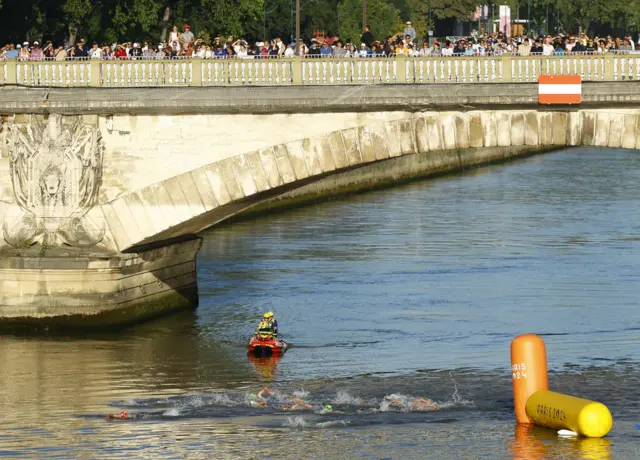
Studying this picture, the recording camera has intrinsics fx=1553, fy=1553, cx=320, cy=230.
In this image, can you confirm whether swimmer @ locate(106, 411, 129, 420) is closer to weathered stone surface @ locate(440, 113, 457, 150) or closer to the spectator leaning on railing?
weathered stone surface @ locate(440, 113, 457, 150)

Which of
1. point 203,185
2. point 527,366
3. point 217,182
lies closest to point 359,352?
point 217,182

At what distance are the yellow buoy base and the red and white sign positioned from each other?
744 cm

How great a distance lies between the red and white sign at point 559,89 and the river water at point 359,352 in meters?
4.60

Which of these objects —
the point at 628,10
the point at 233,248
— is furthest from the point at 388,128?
the point at 628,10

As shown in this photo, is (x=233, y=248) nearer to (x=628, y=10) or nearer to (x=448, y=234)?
(x=448, y=234)

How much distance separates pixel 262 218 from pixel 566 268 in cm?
1432

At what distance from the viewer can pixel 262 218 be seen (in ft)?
165

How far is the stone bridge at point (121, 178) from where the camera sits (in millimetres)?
28938

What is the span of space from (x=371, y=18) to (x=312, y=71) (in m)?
56.5

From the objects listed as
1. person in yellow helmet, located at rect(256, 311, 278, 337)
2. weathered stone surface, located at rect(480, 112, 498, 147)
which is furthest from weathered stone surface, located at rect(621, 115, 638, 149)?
person in yellow helmet, located at rect(256, 311, 278, 337)

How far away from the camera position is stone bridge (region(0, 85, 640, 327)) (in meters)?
28.9

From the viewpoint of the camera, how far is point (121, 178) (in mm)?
29891

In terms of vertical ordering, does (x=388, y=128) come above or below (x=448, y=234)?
above

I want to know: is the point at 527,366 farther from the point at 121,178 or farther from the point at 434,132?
the point at 121,178
